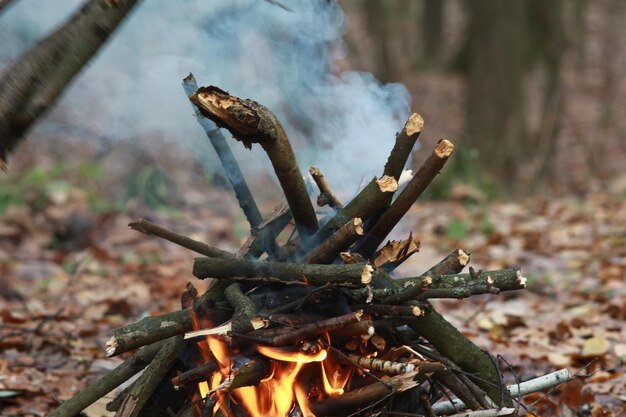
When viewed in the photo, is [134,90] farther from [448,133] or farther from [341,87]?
[448,133]

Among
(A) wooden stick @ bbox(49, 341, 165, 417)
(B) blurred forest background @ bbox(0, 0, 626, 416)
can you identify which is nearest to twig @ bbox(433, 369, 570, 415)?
(B) blurred forest background @ bbox(0, 0, 626, 416)

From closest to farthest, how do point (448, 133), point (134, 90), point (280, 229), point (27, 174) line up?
point (280, 229), point (134, 90), point (27, 174), point (448, 133)

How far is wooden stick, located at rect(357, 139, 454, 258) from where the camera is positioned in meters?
2.68

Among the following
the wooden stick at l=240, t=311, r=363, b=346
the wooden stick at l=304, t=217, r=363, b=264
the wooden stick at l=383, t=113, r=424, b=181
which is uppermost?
the wooden stick at l=383, t=113, r=424, b=181

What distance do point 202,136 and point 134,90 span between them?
1.07 m

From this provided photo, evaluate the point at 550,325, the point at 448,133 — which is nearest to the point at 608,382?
the point at 550,325

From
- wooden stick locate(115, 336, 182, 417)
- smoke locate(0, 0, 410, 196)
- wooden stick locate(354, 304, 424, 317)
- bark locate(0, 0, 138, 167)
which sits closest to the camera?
bark locate(0, 0, 138, 167)

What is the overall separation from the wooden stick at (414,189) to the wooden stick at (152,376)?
2.68 ft

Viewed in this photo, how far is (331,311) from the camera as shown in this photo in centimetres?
271

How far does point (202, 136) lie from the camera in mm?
4605

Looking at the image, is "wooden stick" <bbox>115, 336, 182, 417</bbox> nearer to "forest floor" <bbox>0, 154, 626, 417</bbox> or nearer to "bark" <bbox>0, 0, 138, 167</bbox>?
"forest floor" <bbox>0, 154, 626, 417</bbox>

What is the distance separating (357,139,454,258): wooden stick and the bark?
43.6 inches

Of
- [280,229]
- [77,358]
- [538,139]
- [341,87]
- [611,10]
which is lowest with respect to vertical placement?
[77,358]

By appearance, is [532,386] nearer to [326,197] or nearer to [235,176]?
[326,197]
